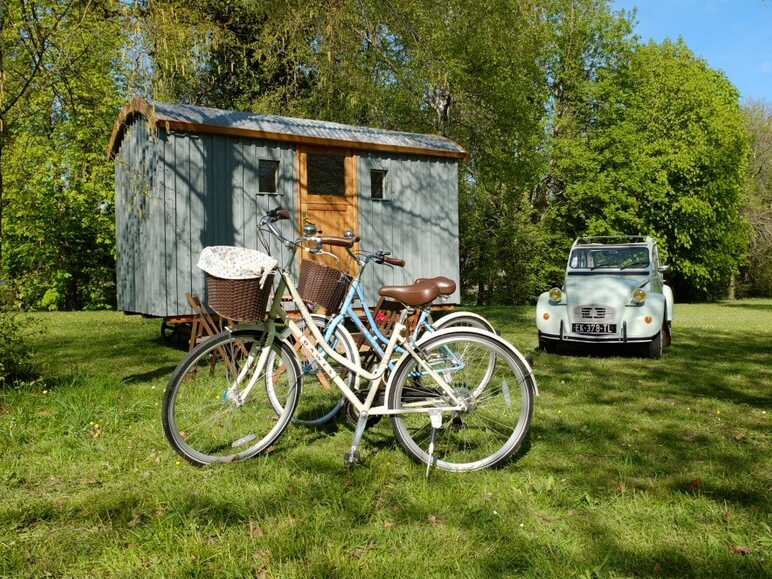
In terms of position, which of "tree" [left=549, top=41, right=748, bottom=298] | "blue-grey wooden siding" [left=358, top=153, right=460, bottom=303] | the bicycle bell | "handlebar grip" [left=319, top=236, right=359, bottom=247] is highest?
"tree" [left=549, top=41, right=748, bottom=298]

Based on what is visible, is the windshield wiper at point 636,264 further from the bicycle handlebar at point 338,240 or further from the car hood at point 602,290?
the bicycle handlebar at point 338,240

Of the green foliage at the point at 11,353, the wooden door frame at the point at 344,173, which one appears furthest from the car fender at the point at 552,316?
the green foliage at the point at 11,353

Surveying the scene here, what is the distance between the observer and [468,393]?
345 cm

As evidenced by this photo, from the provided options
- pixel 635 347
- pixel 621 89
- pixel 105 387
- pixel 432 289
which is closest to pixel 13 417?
pixel 105 387

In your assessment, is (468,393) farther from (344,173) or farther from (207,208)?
(344,173)

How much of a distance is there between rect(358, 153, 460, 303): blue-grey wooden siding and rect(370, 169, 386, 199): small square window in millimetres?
52

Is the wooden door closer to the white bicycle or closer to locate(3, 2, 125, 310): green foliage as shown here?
the white bicycle

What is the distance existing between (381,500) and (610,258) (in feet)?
22.0

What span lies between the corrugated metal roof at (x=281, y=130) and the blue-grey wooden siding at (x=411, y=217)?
0.21 m

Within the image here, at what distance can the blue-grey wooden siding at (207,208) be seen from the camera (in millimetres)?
8078

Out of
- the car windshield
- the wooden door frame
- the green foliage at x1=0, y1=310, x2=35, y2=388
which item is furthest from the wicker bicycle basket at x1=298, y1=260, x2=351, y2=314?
the car windshield

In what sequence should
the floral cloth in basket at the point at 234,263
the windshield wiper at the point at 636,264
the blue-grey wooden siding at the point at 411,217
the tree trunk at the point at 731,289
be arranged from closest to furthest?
the floral cloth in basket at the point at 234,263, the windshield wiper at the point at 636,264, the blue-grey wooden siding at the point at 411,217, the tree trunk at the point at 731,289

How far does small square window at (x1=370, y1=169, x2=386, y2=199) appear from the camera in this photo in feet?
33.0

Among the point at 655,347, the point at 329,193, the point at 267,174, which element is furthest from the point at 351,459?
the point at 329,193
